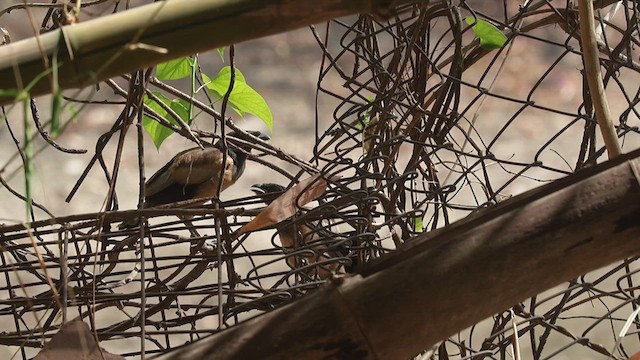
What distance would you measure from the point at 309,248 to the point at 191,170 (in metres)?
1.03

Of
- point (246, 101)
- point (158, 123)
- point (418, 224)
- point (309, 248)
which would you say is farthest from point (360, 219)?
point (158, 123)

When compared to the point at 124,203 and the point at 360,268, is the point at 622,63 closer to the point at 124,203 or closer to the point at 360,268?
the point at 360,268

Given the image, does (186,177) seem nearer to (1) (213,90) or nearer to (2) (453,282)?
(1) (213,90)

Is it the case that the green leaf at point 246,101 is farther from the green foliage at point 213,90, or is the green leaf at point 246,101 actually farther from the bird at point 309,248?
the bird at point 309,248

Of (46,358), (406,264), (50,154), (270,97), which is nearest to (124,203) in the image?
(50,154)

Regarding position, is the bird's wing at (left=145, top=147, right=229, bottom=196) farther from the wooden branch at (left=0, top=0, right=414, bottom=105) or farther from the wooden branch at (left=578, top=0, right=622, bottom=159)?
the wooden branch at (left=0, top=0, right=414, bottom=105)

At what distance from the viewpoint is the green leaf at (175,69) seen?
1.34m

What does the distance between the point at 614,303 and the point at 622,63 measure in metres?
2.07

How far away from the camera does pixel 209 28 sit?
481mm

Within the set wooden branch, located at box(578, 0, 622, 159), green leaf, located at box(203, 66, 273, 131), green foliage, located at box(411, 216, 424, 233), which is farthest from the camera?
green leaf, located at box(203, 66, 273, 131)

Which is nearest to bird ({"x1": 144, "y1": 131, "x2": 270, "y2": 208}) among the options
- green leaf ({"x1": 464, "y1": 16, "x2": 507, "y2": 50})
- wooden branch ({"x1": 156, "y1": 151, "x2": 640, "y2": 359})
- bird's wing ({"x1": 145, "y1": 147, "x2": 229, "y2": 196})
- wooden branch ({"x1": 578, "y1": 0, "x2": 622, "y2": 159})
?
bird's wing ({"x1": 145, "y1": 147, "x2": 229, "y2": 196})

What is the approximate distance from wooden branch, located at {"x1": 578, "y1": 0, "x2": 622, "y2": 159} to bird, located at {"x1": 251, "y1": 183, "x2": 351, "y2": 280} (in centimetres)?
30

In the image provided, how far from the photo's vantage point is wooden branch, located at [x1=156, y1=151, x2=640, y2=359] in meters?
0.50

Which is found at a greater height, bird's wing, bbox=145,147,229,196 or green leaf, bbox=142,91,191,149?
bird's wing, bbox=145,147,229,196
